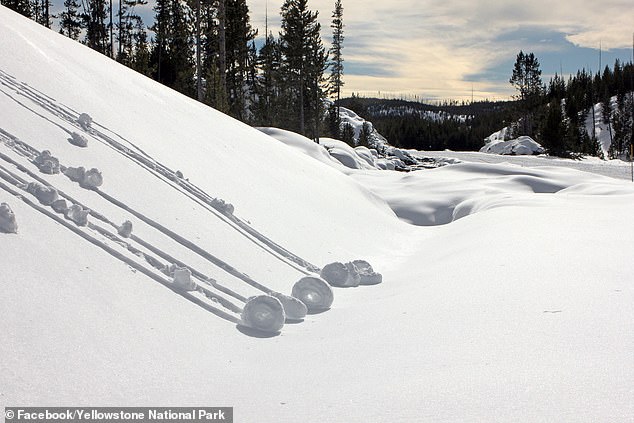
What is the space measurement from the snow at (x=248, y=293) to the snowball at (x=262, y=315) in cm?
1

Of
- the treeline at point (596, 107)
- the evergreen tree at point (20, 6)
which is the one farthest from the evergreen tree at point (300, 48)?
the treeline at point (596, 107)

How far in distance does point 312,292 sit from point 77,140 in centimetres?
261

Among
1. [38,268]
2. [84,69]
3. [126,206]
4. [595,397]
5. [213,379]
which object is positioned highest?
[84,69]

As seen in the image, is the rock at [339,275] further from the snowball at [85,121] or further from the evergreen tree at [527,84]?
the evergreen tree at [527,84]

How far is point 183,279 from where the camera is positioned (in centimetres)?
350

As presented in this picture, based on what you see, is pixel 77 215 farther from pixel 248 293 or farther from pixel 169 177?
pixel 169 177

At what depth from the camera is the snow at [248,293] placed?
2232 mm

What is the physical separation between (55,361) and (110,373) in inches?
9.7

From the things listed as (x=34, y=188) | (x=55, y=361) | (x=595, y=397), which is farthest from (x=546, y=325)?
(x=34, y=188)

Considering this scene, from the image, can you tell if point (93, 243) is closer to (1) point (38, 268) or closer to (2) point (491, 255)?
(1) point (38, 268)

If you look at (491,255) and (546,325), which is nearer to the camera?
(546,325)

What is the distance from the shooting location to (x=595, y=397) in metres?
1.98

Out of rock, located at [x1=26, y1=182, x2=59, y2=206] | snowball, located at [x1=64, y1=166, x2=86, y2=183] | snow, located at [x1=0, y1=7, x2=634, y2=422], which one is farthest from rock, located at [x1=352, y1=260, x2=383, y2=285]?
rock, located at [x1=26, y1=182, x2=59, y2=206]

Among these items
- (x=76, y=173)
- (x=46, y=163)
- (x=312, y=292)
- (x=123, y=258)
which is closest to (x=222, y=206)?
(x=76, y=173)
